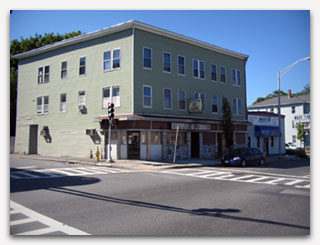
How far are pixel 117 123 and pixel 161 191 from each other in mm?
12720

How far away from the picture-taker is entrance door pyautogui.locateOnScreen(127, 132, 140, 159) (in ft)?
74.2

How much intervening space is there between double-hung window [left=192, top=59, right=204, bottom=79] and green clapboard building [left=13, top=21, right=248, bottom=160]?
0.32ft

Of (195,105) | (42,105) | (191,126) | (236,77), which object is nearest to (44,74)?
(42,105)

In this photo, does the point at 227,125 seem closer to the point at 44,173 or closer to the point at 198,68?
the point at 198,68

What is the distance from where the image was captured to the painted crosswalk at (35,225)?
5.83 meters

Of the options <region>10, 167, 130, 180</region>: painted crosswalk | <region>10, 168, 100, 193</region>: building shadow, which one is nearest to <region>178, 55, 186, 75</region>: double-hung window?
<region>10, 167, 130, 180</region>: painted crosswalk

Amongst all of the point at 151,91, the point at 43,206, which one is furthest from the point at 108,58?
the point at 43,206

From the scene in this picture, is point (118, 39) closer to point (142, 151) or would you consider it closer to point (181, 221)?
point (142, 151)

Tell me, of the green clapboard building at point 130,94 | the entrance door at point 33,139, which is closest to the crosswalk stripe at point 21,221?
the green clapboard building at point 130,94

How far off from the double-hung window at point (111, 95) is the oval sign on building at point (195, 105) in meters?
6.68

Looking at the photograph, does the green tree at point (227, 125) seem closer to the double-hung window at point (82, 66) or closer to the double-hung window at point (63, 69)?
the double-hung window at point (82, 66)

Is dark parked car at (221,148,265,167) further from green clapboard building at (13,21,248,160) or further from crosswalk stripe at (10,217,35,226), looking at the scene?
crosswalk stripe at (10,217,35,226)

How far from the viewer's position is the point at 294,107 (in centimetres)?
4794

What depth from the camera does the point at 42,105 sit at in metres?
29.3
